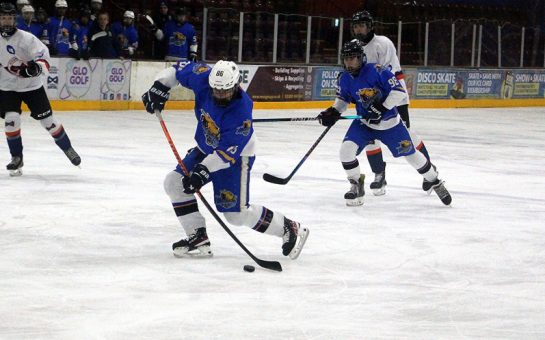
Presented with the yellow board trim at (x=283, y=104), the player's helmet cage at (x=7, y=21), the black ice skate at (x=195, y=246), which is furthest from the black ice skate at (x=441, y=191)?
the yellow board trim at (x=283, y=104)

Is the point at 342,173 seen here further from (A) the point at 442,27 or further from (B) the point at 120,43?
(A) the point at 442,27

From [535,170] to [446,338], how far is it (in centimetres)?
564

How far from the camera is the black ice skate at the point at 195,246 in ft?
15.6

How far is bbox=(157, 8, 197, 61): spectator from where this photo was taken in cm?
1368

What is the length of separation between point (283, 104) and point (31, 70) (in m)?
7.67

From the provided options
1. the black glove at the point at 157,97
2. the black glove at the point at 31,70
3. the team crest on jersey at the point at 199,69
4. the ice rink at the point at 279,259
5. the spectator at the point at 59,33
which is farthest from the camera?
the spectator at the point at 59,33

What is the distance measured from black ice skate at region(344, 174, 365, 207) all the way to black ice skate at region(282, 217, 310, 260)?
1.71 meters

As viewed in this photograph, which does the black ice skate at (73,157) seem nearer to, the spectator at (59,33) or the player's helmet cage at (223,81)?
the player's helmet cage at (223,81)

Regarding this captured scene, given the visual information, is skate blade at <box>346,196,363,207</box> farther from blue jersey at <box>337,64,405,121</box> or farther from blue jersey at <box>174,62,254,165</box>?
blue jersey at <box>174,62,254,165</box>

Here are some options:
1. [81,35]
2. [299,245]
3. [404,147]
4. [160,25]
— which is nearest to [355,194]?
[404,147]

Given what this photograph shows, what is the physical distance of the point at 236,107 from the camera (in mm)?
4422

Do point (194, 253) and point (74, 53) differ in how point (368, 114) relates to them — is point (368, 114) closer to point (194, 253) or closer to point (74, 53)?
point (194, 253)

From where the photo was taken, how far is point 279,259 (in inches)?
191

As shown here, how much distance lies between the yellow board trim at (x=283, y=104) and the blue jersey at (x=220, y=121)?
7.77m
